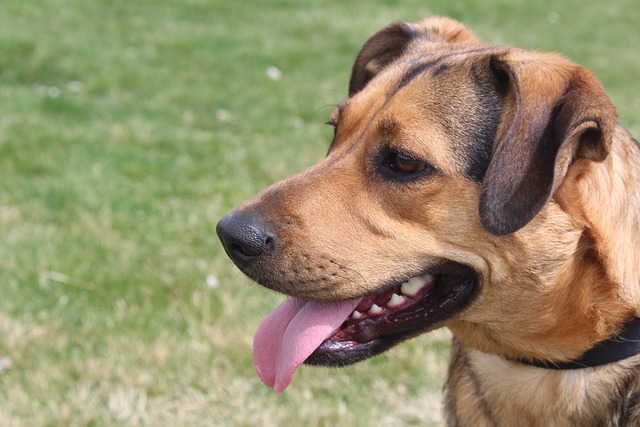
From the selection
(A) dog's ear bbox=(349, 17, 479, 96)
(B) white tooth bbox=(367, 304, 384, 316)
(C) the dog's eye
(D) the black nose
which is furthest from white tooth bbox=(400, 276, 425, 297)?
(A) dog's ear bbox=(349, 17, 479, 96)

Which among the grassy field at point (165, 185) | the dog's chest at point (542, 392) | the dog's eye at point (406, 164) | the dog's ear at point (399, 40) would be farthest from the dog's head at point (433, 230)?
the grassy field at point (165, 185)

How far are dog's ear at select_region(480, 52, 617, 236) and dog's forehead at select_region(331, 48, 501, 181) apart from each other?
0.20 meters

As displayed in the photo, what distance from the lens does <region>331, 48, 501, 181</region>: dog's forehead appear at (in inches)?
115

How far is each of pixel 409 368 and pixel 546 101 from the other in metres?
2.39

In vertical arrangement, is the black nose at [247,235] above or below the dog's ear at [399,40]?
below

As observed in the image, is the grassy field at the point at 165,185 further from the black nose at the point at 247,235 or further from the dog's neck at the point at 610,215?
the dog's neck at the point at 610,215

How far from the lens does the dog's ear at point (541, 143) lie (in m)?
2.56

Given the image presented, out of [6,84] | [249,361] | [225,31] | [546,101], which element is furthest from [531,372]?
[225,31]

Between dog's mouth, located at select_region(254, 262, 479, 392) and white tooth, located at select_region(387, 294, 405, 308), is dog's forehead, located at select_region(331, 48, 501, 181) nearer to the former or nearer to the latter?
dog's mouth, located at select_region(254, 262, 479, 392)

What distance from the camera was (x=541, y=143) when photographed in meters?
2.65

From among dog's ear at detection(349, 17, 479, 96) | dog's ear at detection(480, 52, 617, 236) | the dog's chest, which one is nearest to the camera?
dog's ear at detection(480, 52, 617, 236)

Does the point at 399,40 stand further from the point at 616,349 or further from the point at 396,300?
the point at 616,349

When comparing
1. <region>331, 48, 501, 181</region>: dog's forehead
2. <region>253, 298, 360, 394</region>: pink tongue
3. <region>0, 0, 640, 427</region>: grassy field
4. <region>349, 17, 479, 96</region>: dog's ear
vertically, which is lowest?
<region>0, 0, 640, 427</region>: grassy field

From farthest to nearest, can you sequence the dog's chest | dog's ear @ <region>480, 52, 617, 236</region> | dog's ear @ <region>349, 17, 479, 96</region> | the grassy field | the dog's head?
the grassy field
dog's ear @ <region>349, 17, 479, 96</region>
the dog's chest
the dog's head
dog's ear @ <region>480, 52, 617, 236</region>
